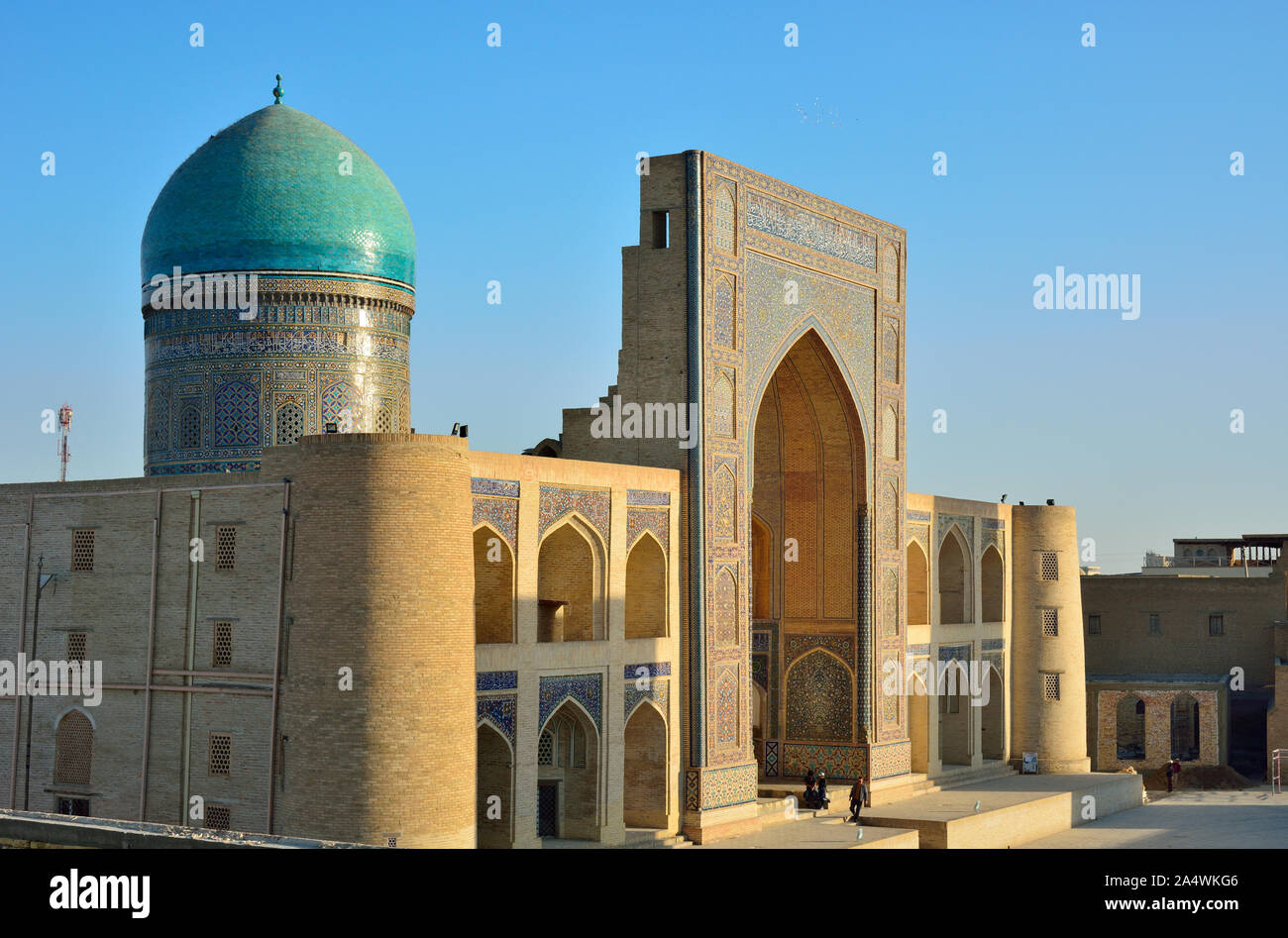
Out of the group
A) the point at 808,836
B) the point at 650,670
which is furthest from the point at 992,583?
the point at 650,670

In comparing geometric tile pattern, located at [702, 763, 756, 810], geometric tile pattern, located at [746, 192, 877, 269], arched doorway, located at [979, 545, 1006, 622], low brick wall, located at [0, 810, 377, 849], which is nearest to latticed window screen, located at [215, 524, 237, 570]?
low brick wall, located at [0, 810, 377, 849]

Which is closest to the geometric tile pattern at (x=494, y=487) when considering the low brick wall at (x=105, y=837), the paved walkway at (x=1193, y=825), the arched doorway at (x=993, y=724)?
the low brick wall at (x=105, y=837)

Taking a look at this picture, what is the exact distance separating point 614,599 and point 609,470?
1.33 meters

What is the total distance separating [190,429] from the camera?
18.3m

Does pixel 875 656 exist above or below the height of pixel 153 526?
below

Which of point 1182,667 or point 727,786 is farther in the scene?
point 1182,667

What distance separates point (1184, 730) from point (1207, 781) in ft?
7.65

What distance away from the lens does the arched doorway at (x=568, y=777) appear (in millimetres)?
15734

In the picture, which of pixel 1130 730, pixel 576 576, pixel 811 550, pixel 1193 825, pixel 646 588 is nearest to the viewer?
pixel 576 576

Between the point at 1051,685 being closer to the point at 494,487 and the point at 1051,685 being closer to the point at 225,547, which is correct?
the point at 494,487

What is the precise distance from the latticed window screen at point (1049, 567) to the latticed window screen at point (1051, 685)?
5.29ft

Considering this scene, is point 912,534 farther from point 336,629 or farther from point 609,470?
point 336,629

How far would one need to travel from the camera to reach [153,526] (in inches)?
576
